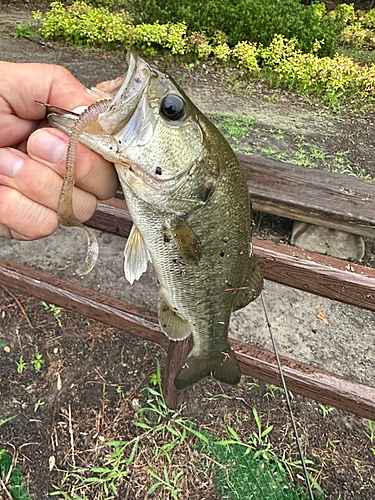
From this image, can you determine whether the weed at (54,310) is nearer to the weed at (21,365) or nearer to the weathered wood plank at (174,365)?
the weed at (21,365)

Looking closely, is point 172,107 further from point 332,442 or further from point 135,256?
point 332,442

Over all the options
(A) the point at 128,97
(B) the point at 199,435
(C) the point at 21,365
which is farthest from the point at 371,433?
(A) the point at 128,97

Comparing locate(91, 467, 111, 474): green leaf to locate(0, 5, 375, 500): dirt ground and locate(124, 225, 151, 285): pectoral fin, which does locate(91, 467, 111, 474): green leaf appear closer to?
locate(0, 5, 375, 500): dirt ground

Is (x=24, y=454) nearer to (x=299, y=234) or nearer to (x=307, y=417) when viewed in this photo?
(x=307, y=417)

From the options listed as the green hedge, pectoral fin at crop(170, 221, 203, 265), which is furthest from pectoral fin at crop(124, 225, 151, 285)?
the green hedge

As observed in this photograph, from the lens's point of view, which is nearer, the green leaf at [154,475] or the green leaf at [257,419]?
the green leaf at [154,475]

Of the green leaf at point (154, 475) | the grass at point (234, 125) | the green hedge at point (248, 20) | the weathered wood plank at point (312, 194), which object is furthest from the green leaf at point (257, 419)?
the green hedge at point (248, 20)
